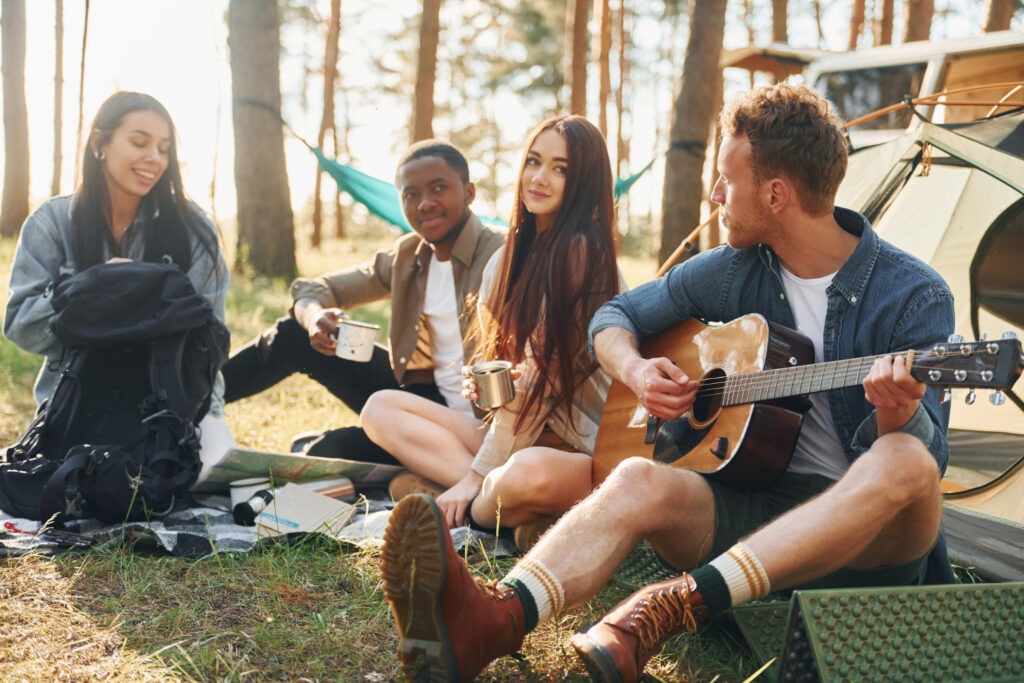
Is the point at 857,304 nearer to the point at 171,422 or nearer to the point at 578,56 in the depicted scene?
the point at 171,422

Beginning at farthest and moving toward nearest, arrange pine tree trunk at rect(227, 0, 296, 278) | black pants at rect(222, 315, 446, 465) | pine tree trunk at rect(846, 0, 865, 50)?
pine tree trunk at rect(846, 0, 865, 50) < pine tree trunk at rect(227, 0, 296, 278) < black pants at rect(222, 315, 446, 465)

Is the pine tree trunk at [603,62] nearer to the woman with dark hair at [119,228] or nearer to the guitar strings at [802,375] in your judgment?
the woman with dark hair at [119,228]

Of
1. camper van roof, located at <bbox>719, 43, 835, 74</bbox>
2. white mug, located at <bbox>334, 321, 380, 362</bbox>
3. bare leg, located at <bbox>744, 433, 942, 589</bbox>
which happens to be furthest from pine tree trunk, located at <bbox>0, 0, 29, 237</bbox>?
bare leg, located at <bbox>744, 433, 942, 589</bbox>

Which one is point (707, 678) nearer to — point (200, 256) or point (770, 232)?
point (770, 232)

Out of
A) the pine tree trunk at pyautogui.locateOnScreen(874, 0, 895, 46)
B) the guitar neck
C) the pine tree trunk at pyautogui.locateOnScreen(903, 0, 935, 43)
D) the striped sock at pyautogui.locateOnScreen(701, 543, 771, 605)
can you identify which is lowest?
the striped sock at pyautogui.locateOnScreen(701, 543, 771, 605)

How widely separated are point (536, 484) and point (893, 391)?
0.92 m

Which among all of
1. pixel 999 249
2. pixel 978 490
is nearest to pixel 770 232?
pixel 978 490

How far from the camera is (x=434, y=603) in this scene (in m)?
1.48

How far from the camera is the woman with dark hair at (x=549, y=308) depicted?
2463mm

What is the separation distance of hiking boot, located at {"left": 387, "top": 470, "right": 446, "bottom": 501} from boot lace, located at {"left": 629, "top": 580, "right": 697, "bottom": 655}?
4.49 ft

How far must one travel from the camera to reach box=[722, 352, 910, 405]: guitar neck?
1727 millimetres

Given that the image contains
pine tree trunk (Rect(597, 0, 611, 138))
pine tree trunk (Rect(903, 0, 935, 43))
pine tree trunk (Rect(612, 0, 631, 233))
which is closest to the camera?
pine tree trunk (Rect(903, 0, 935, 43))

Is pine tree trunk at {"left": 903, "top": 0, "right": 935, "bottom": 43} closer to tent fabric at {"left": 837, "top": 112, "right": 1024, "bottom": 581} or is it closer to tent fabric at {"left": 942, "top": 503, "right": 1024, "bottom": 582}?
tent fabric at {"left": 837, "top": 112, "right": 1024, "bottom": 581}

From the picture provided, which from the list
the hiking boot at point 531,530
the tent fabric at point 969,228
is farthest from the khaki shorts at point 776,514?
the tent fabric at point 969,228
